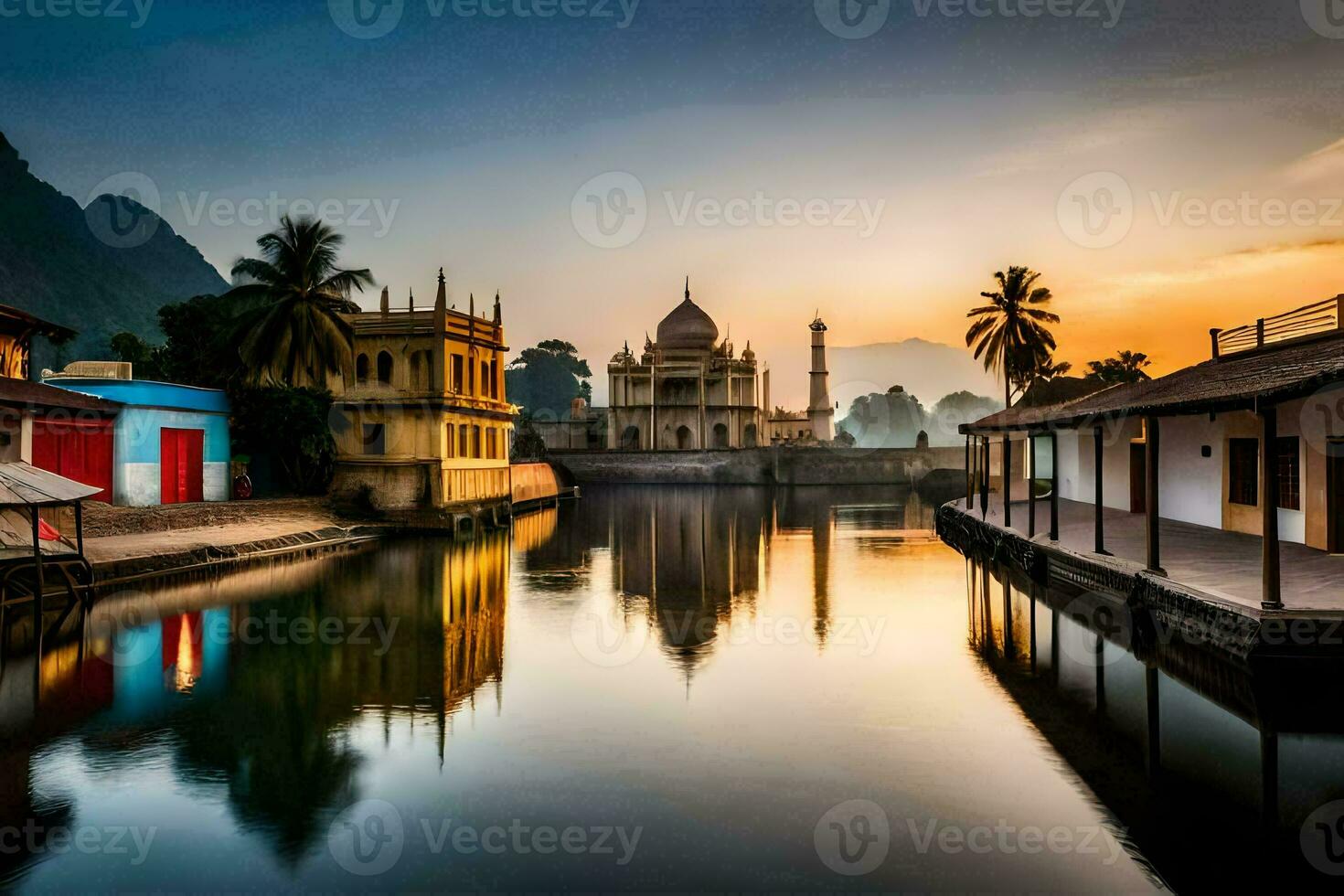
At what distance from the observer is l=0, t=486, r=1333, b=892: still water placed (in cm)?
794

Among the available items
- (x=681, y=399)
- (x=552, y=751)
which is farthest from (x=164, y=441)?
(x=681, y=399)

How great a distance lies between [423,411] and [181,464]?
813 centimetres

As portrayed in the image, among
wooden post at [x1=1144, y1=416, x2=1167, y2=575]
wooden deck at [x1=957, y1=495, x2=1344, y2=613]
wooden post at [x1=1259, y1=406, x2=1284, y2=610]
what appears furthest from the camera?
wooden post at [x1=1144, y1=416, x2=1167, y2=575]

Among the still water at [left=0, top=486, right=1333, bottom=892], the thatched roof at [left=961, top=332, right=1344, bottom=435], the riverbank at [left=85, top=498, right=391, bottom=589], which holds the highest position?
the thatched roof at [left=961, top=332, right=1344, bottom=435]

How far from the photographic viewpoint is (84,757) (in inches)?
410

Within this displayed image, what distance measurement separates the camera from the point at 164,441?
30266 mm

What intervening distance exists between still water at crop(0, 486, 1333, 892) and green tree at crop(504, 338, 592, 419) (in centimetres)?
11260

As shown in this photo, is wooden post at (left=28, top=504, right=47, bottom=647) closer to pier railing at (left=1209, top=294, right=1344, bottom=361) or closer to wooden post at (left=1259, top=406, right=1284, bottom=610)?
wooden post at (left=1259, top=406, right=1284, bottom=610)

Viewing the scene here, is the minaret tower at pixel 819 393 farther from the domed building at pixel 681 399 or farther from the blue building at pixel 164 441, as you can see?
the blue building at pixel 164 441

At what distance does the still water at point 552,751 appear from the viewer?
794 centimetres

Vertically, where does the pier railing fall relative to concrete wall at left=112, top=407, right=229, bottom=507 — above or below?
above

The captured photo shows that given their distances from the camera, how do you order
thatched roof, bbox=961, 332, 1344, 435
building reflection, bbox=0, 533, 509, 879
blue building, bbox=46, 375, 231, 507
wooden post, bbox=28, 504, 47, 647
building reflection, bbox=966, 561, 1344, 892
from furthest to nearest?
blue building, bbox=46, 375, 231, 507, wooden post, bbox=28, 504, 47, 647, thatched roof, bbox=961, 332, 1344, 435, building reflection, bbox=0, 533, 509, 879, building reflection, bbox=966, 561, 1344, 892

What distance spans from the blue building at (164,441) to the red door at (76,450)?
0.40 m

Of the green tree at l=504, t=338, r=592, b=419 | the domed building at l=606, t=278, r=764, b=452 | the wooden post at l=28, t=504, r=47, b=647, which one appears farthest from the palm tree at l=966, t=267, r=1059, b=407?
the green tree at l=504, t=338, r=592, b=419
